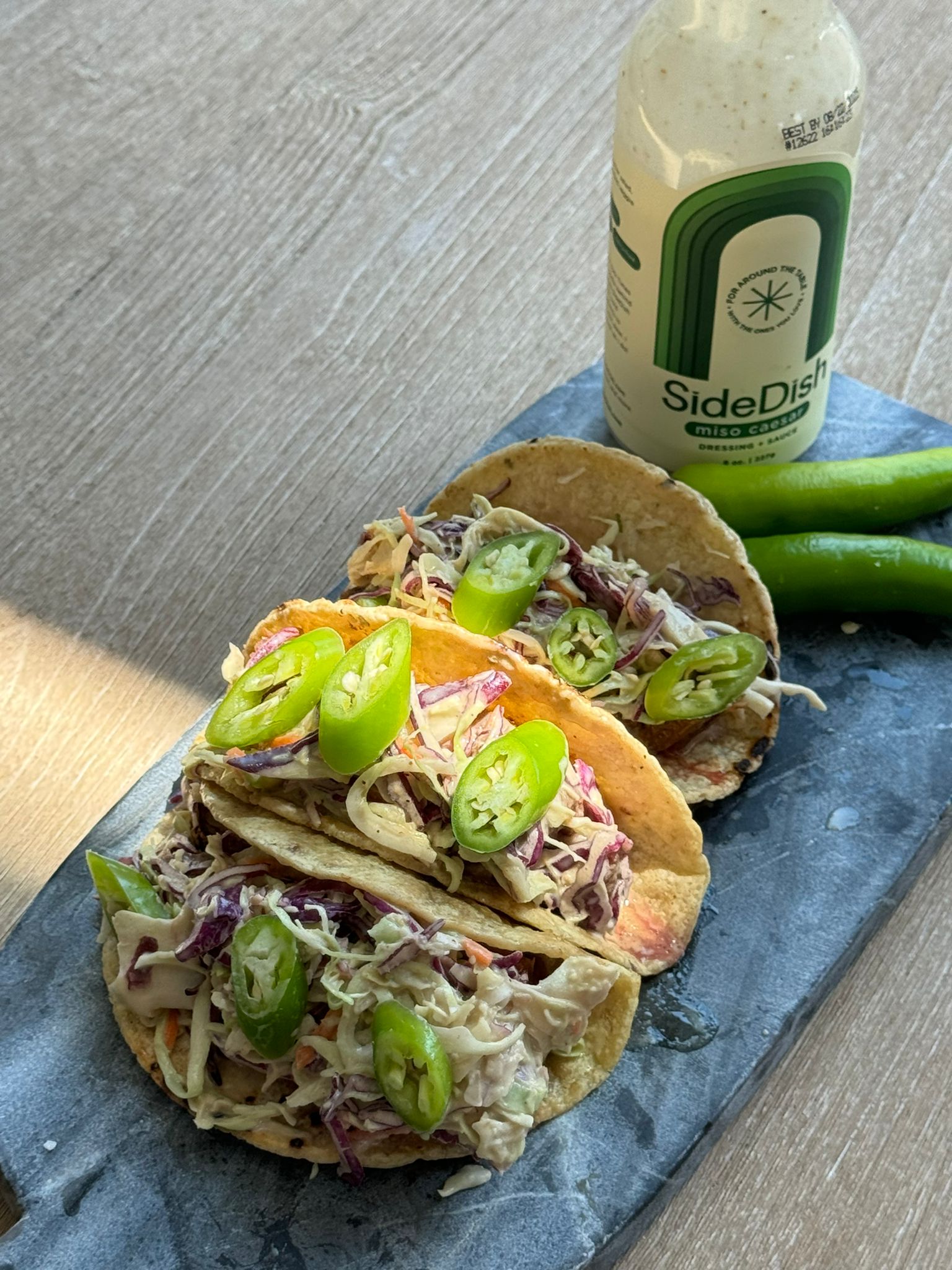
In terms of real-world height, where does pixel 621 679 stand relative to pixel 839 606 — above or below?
above

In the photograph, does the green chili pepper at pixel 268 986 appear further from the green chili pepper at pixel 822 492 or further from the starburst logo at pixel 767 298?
the starburst logo at pixel 767 298

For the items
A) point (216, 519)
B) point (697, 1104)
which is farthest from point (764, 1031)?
point (216, 519)

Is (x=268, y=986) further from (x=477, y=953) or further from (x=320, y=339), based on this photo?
(x=320, y=339)

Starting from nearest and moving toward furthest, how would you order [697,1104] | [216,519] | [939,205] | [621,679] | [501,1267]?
[501,1267] → [697,1104] → [621,679] → [216,519] → [939,205]

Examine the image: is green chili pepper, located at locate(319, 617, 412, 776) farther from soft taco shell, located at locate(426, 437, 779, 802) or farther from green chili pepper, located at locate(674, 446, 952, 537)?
green chili pepper, located at locate(674, 446, 952, 537)

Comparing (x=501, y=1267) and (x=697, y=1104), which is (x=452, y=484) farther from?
(x=501, y=1267)

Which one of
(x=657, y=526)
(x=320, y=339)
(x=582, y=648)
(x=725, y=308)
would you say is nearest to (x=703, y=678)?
(x=582, y=648)

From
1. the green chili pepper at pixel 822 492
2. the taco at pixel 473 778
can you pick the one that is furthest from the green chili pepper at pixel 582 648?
the green chili pepper at pixel 822 492
